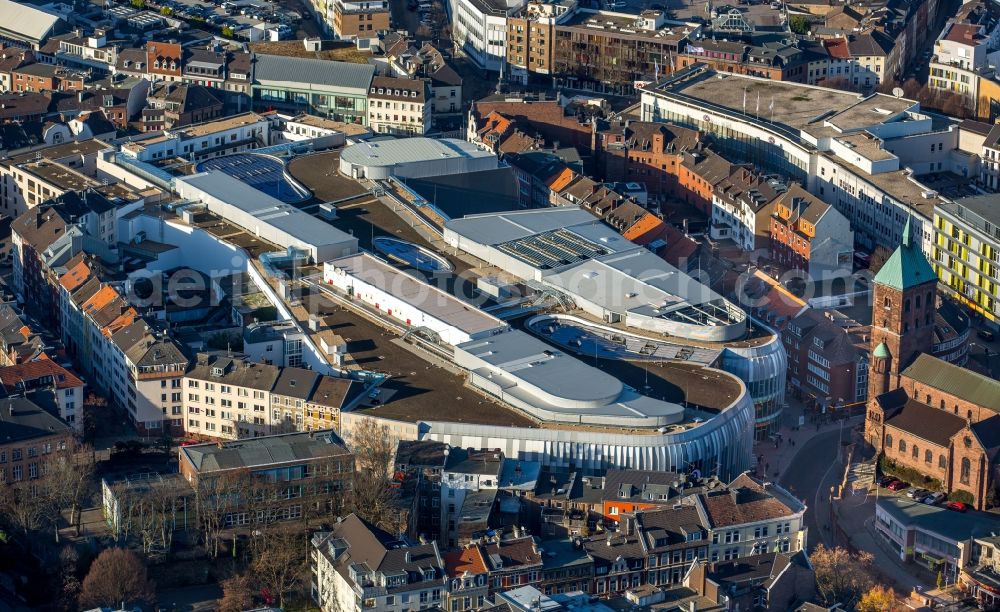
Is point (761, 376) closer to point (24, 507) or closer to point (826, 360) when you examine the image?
point (826, 360)

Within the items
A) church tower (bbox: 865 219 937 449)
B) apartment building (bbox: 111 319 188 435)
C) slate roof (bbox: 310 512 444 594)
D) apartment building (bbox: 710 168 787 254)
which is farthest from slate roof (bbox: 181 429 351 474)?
apartment building (bbox: 710 168 787 254)

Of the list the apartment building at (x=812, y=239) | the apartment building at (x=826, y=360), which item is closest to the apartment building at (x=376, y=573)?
the apartment building at (x=826, y=360)

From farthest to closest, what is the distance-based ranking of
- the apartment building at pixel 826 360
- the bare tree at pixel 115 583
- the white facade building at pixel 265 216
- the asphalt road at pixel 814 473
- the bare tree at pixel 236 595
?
1. the white facade building at pixel 265 216
2. the apartment building at pixel 826 360
3. the asphalt road at pixel 814 473
4. the bare tree at pixel 236 595
5. the bare tree at pixel 115 583

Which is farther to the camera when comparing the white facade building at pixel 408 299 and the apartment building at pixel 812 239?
the apartment building at pixel 812 239

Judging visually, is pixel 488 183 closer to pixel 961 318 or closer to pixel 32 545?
pixel 961 318

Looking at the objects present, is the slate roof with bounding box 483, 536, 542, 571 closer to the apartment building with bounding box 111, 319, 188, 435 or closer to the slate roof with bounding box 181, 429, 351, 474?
the slate roof with bounding box 181, 429, 351, 474

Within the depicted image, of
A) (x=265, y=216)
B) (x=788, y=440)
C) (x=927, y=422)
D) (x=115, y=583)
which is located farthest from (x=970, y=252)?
(x=115, y=583)

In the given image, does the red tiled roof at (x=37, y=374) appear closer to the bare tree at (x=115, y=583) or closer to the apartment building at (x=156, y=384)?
the apartment building at (x=156, y=384)
